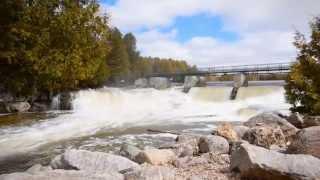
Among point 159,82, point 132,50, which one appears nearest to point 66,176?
point 159,82

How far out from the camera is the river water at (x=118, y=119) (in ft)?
55.3

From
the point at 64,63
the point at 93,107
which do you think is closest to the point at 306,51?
the point at 64,63

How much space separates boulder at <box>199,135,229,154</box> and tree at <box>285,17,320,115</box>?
4464 millimetres

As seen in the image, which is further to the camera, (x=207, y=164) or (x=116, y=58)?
(x=116, y=58)

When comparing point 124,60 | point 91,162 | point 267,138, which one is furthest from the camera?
point 124,60

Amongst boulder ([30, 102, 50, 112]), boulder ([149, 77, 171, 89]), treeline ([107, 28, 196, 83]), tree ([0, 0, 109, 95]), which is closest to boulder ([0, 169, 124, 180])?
tree ([0, 0, 109, 95])

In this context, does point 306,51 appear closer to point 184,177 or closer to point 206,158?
point 206,158

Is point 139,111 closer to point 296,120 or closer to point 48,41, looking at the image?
point 296,120

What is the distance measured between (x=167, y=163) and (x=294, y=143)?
109 inches

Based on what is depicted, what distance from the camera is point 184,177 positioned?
291 inches

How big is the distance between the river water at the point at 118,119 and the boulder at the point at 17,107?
3.63 m

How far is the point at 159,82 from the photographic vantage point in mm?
55062

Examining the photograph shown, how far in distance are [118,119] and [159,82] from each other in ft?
89.4

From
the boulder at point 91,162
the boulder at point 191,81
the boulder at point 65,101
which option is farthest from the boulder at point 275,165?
the boulder at point 191,81
